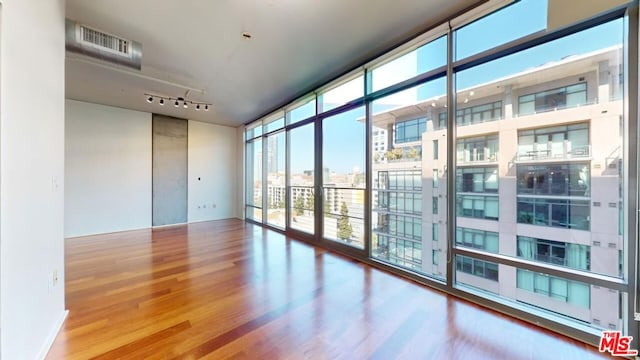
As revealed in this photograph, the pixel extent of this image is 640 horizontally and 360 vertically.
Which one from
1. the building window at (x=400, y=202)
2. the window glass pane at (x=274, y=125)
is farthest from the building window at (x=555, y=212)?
the window glass pane at (x=274, y=125)

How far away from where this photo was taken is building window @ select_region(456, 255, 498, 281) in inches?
95.2

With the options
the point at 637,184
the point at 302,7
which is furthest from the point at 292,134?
the point at 637,184

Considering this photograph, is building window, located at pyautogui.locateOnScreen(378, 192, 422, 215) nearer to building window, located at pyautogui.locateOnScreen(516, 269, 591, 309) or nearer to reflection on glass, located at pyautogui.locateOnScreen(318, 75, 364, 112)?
building window, located at pyautogui.locateOnScreen(516, 269, 591, 309)

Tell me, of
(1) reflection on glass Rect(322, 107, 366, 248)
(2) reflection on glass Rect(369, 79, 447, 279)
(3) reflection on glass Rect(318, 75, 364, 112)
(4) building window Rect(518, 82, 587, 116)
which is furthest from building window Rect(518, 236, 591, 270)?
(3) reflection on glass Rect(318, 75, 364, 112)

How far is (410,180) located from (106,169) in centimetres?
656

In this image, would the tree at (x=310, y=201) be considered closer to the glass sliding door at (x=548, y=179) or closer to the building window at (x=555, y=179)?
the glass sliding door at (x=548, y=179)

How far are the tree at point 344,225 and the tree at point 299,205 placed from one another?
1.14 metres

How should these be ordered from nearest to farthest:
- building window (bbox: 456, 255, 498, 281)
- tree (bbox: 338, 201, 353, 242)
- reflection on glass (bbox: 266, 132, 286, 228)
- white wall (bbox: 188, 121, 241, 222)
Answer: building window (bbox: 456, 255, 498, 281) < tree (bbox: 338, 201, 353, 242) < reflection on glass (bbox: 266, 132, 286, 228) < white wall (bbox: 188, 121, 241, 222)

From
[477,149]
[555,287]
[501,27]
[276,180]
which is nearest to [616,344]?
[555,287]

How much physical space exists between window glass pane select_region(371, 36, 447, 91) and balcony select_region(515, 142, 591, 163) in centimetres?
126

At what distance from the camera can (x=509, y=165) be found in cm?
233

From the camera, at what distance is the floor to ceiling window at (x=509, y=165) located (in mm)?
1854

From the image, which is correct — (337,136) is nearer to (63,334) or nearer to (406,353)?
(406,353)

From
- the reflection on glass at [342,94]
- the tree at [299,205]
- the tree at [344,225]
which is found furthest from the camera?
the tree at [299,205]
